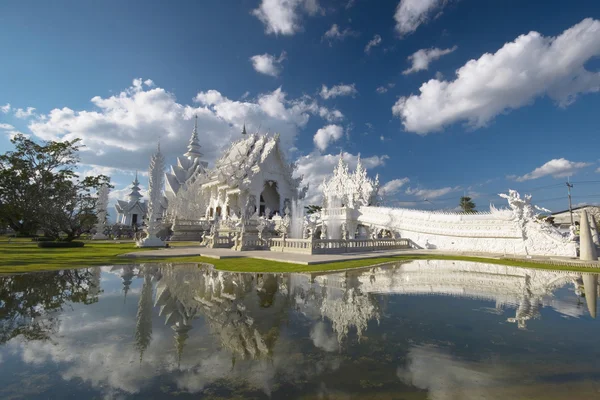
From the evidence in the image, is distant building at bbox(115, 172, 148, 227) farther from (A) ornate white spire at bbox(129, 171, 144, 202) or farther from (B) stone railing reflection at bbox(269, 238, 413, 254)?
(B) stone railing reflection at bbox(269, 238, 413, 254)

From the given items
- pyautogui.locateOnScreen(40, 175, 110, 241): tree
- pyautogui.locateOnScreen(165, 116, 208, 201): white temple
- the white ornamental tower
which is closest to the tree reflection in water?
the white ornamental tower

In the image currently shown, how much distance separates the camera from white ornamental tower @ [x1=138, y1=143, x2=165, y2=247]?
20.6 m

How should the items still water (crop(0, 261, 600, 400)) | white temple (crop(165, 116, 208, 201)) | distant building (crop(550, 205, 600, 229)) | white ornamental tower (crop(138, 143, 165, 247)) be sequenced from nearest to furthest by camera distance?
still water (crop(0, 261, 600, 400)) → white ornamental tower (crop(138, 143, 165, 247)) → distant building (crop(550, 205, 600, 229)) → white temple (crop(165, 116, 208, 201))

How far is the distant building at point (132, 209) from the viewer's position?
2085 inches

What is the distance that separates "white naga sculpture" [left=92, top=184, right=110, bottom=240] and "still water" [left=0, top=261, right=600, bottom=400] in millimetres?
29232

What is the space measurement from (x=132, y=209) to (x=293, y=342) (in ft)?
190

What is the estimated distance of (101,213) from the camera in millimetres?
33406

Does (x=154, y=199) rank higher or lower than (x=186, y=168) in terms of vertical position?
lower

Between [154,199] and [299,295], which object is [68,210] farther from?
[299,295]

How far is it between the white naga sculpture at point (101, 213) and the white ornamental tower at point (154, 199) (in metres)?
14.9

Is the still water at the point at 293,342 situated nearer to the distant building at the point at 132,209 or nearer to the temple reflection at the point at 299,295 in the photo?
the temple reflection at the point at 299,295

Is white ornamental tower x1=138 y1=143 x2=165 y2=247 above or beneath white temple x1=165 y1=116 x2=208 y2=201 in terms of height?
beneath

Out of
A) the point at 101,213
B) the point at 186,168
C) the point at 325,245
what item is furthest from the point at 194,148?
the point at 325,245

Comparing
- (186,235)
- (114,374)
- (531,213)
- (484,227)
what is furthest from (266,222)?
(114,374)
